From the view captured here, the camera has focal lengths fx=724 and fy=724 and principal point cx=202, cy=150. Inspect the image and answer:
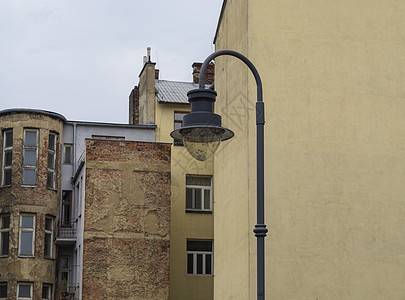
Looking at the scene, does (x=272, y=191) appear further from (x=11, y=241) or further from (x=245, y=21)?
(x=11, y=241)

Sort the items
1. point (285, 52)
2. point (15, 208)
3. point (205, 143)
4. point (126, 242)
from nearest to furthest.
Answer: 1. point (205, 143)
2. point (285, 52)
3. point (126, 242)
4. point (15, 208)

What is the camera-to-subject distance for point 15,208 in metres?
32.6

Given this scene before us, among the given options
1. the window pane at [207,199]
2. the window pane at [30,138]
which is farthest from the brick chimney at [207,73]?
the window pane at [30,138]

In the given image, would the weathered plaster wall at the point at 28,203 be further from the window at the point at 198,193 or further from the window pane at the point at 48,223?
the window at the point at 198,193

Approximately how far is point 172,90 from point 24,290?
48.6 ft

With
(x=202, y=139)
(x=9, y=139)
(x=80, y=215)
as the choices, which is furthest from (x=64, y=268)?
(x=202, y=139)

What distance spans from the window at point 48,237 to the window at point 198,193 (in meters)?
6.68

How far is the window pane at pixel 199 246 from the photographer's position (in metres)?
35.4

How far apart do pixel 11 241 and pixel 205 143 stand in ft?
77.5

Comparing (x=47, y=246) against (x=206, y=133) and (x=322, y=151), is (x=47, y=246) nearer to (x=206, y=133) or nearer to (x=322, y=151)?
(x=322, y=151)

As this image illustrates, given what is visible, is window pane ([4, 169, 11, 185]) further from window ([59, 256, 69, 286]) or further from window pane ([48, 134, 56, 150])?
window ([59, 256, 69, 286])

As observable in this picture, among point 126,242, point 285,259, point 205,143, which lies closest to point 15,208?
point 126,242

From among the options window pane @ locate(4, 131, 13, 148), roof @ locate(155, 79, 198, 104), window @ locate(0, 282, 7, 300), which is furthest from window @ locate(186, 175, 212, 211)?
window @ locate(0, 282, 7, 300)

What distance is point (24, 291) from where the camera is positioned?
31.8 meters
